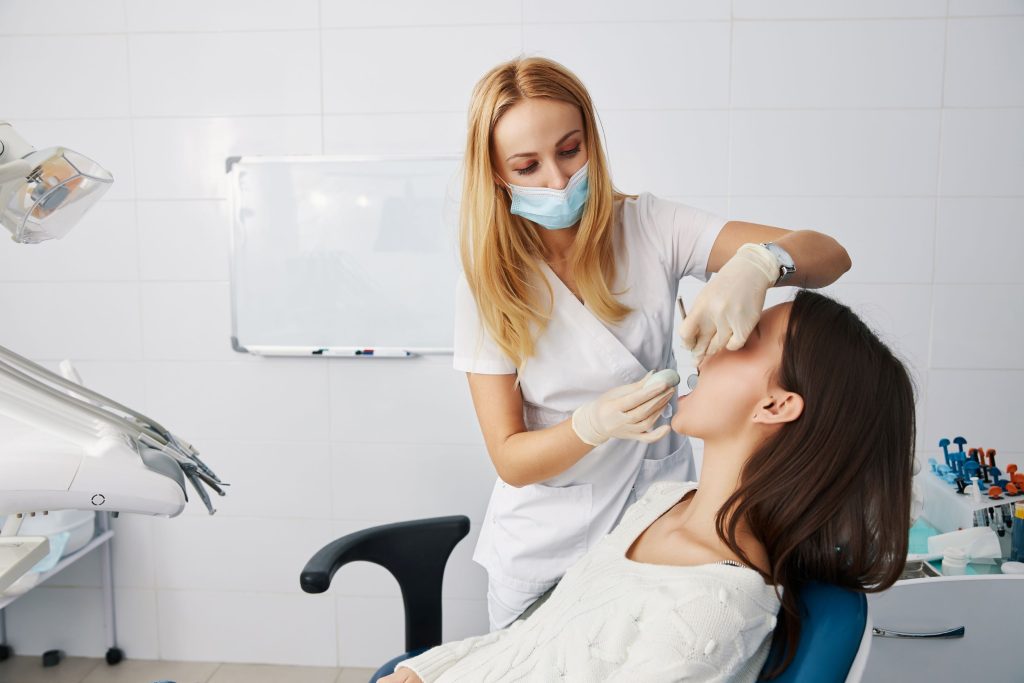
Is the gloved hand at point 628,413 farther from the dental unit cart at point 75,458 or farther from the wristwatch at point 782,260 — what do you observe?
the dental unit cart at point 75,458

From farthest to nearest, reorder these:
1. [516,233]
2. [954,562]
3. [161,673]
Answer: [161,673]
[954,562]
[516,233]

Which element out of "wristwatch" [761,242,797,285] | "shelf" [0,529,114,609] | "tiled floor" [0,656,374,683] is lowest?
"tiled floor" [0,656,374,683]

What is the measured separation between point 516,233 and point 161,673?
6.45 ft

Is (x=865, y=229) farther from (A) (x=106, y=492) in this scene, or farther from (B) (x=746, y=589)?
(A) (x=106, y=492)

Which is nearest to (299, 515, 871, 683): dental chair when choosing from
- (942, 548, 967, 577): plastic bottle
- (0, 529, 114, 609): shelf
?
(942, 548, 967, 577): plastic bottle

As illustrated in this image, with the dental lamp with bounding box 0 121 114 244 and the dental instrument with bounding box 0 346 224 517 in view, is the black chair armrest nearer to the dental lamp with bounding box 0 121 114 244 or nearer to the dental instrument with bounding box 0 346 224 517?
the dental instrument with bounding box 0 346 224 517

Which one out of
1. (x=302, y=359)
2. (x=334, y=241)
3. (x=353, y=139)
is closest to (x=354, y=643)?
(x=302, y=359)

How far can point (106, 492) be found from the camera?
0.86 metres

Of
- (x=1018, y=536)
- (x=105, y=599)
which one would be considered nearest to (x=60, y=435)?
(x=1018, y=536)

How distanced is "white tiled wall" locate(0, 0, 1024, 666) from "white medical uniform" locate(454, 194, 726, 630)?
2.72ft

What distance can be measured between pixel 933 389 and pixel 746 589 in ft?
5.04

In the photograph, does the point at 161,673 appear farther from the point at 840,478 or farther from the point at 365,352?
the point at 840,478

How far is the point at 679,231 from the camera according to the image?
54.5 inches

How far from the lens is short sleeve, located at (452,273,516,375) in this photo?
4.50 feet
